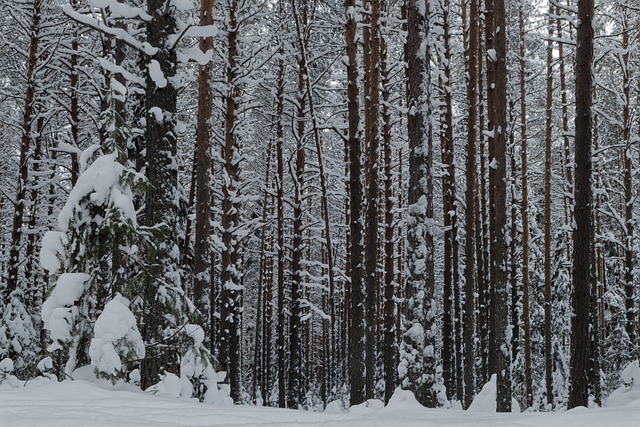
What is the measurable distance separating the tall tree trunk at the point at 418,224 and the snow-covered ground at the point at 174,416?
5.57 m

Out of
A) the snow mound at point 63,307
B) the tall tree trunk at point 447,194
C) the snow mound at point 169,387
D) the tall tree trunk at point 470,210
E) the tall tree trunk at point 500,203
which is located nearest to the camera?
the snow mound at point 63,307

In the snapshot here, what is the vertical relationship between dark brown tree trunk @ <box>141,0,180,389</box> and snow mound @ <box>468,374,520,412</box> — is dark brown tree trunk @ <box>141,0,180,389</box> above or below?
above

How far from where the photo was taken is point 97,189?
5.56 m

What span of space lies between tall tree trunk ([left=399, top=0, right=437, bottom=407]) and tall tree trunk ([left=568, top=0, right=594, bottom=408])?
7.01 feet

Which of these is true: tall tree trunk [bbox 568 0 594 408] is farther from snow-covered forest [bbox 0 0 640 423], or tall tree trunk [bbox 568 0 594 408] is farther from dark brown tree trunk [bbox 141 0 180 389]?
dark brown tree trunk [bbox 141 0 180 389]

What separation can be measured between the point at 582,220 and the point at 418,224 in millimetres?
2511

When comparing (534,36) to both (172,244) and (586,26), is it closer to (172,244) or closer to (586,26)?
(586,26)

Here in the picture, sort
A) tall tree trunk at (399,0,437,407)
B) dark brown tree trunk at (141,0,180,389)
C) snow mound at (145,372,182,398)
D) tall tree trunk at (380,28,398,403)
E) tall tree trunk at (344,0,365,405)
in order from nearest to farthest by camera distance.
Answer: snow mound at (145,372,182,398) < dark brown tree trunk at (141,0,180,389) < tall tree trunk at (399,0,437,407) < tall tree trunk at (344,0,365,405) < tall tree trunk at (380,28,398,403)

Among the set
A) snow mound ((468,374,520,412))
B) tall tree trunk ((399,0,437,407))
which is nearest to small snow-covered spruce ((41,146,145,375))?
tall tree trunk ((399,0,437,407))

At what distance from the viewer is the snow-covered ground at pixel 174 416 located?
9.18 ft

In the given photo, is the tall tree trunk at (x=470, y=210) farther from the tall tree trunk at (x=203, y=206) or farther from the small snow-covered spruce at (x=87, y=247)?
the small snow-covered spruce at (x=87, y=247)

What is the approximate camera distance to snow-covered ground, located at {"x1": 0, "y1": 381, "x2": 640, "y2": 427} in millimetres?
2797

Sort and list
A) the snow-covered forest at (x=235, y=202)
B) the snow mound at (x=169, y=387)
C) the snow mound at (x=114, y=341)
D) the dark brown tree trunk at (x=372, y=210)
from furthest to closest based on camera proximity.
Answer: the dark brown tree trunk at (x=372, y=210) < the snow-covered forest at (x=235, y=202) < the snow mound at (x=169, y=387) < the snow mound at (x=114, y=341)

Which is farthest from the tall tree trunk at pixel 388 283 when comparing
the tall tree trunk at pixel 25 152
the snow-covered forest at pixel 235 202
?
the tall tree trunk at pixel 25 152
